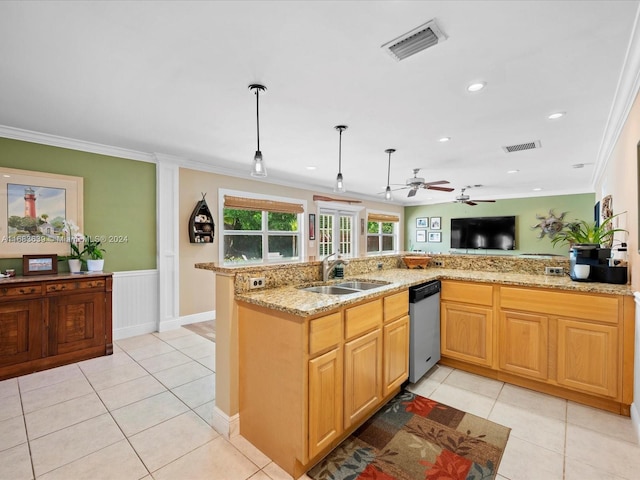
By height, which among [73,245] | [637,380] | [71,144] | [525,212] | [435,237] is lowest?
[637,380]

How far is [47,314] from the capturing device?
117 inches

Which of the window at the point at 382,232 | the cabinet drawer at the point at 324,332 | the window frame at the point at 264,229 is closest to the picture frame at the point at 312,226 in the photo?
the window frame at the point at 264,229

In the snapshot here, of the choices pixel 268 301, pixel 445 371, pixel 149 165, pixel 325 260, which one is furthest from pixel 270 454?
pixel 149 165

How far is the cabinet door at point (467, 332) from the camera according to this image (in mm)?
2699

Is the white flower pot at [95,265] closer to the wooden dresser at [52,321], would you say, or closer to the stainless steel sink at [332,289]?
the wooden dresser at [52,321]

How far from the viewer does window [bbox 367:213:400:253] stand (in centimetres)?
842

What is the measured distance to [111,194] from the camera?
379 cm

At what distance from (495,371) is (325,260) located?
1820 millimetres

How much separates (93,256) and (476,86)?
164 inches

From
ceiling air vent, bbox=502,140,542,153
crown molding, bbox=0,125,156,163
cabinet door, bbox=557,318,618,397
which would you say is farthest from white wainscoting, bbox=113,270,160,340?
ceiling air vent, bbox=502,140,542,153

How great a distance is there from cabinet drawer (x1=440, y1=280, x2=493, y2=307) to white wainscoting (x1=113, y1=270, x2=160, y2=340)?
3.64 m

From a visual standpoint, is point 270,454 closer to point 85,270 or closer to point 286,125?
point 286,125

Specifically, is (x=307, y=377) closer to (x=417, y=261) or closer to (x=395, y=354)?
(x=395, y=354)

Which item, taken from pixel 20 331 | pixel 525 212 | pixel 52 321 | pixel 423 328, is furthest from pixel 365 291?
pixel 525 212
